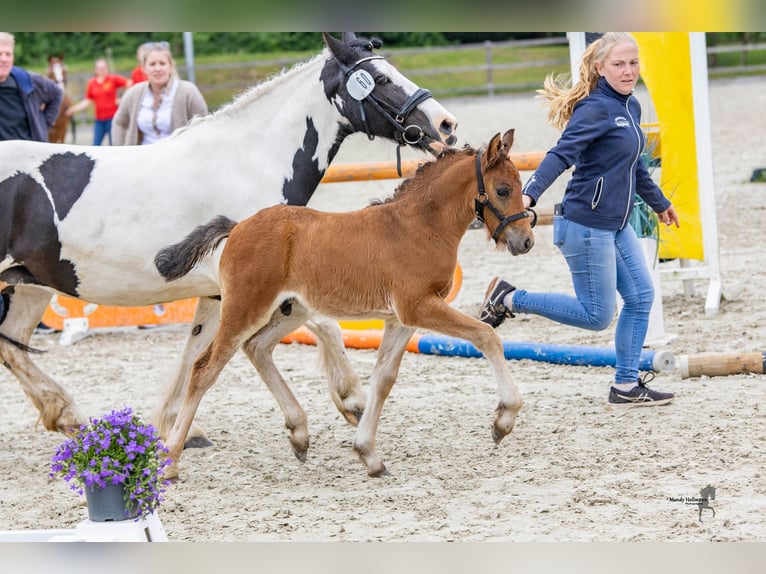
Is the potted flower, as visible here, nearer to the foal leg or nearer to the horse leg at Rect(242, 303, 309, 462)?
the foal leg

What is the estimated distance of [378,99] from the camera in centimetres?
450

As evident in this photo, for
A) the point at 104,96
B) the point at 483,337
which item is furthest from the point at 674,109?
the point at 104,96

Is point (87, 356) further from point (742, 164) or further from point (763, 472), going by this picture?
point (742, 164)

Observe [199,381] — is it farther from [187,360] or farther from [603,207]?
[603,207]

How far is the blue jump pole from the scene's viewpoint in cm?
546

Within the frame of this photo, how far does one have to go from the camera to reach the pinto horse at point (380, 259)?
3.93 m

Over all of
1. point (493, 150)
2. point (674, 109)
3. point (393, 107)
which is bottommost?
point (493, 150)

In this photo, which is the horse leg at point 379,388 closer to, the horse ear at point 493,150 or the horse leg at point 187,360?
the horse ear at point 493,150

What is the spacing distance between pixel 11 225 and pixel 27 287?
711 mm

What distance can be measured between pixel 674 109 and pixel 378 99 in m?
3.10

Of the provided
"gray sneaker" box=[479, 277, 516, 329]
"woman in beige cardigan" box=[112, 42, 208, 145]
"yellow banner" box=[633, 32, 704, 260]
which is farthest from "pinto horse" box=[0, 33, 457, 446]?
"yellow banner" box=[633, 32, 704, 260]

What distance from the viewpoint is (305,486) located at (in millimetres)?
4188

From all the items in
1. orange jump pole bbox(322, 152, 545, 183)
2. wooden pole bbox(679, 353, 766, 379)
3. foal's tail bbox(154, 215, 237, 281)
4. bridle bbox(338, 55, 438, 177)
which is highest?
orange jump pole bbox(322, 152, 545, 183)

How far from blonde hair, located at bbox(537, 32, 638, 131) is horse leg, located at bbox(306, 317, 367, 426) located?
1.52 meters
